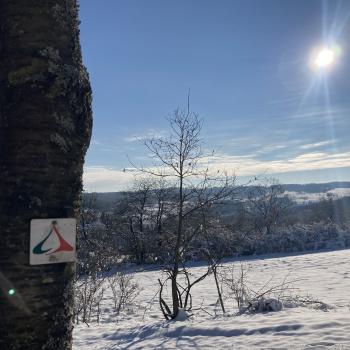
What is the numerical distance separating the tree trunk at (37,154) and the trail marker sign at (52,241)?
3cm

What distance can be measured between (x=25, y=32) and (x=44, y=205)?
2.65 ft

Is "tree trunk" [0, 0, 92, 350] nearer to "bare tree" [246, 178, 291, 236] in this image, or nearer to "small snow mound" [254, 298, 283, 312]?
"small snow mound" [254, 298, 283, 312]

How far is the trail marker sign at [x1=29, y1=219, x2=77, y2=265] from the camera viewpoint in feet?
6.22

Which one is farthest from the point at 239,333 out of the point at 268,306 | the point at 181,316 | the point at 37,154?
the point at 37,154

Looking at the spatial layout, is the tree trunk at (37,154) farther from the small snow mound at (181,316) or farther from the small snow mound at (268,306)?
the small snow mound at (181,316)

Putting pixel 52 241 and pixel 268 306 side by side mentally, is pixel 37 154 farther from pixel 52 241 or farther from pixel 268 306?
pixel 268 306

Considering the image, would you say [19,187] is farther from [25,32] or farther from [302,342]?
[302,342]

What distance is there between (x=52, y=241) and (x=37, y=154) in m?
0.39

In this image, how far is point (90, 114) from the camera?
2230 mm

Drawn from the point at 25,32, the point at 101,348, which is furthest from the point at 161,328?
the point at 25,32

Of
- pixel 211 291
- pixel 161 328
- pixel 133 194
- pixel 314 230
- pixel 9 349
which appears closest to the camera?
pixel 9 349

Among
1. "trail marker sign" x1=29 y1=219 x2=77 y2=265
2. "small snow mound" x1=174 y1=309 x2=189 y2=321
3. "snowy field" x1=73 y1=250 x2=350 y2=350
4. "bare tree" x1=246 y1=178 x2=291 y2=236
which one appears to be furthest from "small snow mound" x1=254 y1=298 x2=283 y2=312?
"bare tree" x1=246 y1=178 x2=291 y2=236

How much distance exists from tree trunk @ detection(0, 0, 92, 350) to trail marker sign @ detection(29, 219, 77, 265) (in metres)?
0.03

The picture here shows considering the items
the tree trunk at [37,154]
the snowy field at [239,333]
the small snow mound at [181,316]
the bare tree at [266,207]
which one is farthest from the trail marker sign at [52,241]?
the bare tree at [266,207]
